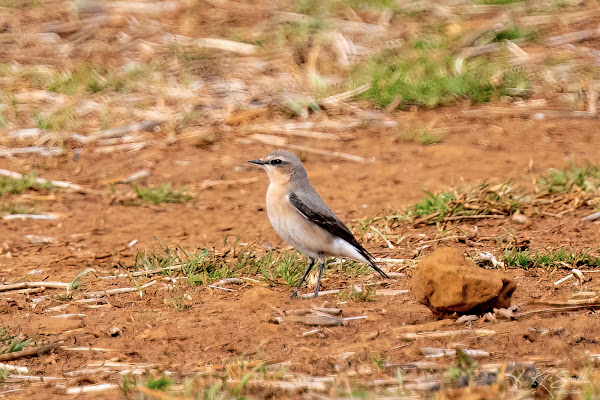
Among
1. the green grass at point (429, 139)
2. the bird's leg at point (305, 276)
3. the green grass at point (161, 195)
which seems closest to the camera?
the bird's leg at point (305, 276)

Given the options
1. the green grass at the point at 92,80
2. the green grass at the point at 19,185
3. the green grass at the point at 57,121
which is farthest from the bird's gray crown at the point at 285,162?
the green grass at the point at 92,80

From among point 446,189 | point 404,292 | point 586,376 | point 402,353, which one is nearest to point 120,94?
point 446,189

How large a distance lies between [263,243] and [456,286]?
304 cm

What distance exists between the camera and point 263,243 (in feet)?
26.6

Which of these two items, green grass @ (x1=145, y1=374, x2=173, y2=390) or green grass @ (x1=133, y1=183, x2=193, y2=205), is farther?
green grass @ (x1=133, y1=183, x2=193, y2=205)

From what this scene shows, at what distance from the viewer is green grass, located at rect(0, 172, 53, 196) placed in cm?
970

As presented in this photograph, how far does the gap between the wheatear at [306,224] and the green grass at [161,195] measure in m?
2.88

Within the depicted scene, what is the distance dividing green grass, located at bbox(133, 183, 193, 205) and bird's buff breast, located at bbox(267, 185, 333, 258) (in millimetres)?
2977

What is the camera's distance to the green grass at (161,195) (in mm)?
9469

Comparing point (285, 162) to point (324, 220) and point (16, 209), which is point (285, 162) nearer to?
point (324, 220)

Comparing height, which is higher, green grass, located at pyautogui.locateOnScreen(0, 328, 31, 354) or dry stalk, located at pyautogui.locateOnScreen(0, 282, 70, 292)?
green grass, located at pyautogui.locateOnScreen(0, 328, 31, 354)

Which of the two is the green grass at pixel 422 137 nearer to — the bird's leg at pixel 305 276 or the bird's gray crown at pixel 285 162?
the bird's leg at pixel 305 276

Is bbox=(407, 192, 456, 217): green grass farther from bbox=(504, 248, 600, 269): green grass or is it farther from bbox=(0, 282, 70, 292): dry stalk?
bbox=(0, 282, 70, 292): dry stalk

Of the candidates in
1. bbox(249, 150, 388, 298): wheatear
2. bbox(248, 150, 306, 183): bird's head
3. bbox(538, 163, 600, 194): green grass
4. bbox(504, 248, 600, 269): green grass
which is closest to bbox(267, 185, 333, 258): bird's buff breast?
bbox(249, 150, 388, 298): wheatear
